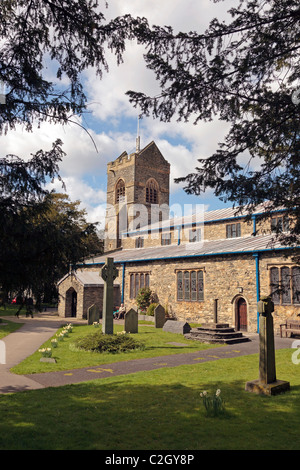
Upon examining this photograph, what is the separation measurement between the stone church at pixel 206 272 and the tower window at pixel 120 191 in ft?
35.2

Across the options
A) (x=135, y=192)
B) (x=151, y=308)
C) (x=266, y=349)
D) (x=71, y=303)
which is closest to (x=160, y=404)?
(x=266, y=349)

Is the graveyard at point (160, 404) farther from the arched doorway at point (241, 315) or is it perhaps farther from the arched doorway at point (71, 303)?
the arched doorway at point (71, 303)

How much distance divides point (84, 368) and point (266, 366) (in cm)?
514

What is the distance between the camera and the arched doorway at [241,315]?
61.3ft

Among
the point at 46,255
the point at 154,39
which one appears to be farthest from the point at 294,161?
the point at 46,255

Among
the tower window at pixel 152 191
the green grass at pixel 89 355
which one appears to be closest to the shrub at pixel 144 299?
the green grass at pixel 89 355

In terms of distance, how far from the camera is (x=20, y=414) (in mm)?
5820

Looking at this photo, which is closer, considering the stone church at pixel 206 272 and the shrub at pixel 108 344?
the shrub at pixel 108 344

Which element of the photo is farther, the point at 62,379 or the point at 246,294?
the point at 246,294

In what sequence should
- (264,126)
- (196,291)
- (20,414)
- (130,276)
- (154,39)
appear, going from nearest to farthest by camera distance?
(20,414)
(154,39)
(264,126)
(196,291)
(130,276)

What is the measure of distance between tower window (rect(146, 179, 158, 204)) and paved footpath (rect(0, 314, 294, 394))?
108 feet

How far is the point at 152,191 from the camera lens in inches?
1882
